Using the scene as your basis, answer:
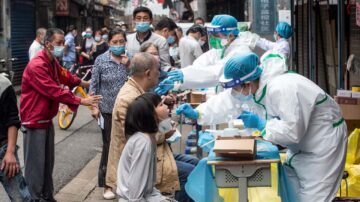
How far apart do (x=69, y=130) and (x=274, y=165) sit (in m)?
8.99

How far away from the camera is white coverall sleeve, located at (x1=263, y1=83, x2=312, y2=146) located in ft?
16.3

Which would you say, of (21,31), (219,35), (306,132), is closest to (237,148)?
(306,132)

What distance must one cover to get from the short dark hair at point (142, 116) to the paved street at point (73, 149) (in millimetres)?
3684

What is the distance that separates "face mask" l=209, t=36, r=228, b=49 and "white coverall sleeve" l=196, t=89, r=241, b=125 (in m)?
2.37

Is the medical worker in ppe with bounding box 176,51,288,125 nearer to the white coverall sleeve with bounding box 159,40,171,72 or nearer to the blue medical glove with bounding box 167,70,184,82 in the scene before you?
the blue medical glove with bounding box 167,70,184,82

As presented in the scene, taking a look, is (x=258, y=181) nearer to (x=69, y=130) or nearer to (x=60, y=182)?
(x=60, y=182)

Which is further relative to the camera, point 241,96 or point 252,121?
point 241,96

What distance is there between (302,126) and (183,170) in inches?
63.5

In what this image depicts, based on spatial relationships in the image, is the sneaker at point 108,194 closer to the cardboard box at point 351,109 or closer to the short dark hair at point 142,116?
the cardboard box at point 351,109

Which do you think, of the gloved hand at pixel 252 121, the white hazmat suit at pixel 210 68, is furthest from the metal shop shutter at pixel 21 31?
the gloved hand at pixel 252 121

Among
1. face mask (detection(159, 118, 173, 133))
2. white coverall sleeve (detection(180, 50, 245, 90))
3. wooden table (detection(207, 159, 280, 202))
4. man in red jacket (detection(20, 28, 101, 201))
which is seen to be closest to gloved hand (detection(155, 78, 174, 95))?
white coverall sleeve (detection(180, 50, 245, 90))

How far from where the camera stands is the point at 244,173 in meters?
5.05

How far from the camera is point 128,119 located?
5.09 meters

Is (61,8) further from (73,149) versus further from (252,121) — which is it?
(252,121)
